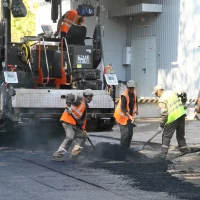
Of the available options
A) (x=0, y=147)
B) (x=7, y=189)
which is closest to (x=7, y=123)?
(x=0, y=147)

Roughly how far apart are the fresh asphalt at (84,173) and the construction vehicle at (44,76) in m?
0.79

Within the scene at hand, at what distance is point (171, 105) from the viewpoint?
12.8 m

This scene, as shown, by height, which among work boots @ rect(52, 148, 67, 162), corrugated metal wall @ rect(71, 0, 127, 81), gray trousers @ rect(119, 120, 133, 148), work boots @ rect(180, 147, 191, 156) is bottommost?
work boots @ rect(180, 147, 191, 156)

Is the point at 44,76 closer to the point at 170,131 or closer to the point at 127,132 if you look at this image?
the point at 127,132

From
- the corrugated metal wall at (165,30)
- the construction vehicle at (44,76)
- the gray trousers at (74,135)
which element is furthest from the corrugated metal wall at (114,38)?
the gray trousers at (74,135)

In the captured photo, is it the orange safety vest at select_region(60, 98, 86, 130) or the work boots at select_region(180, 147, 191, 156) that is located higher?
the orange safety vest at select_region(60, 98, 86, 130)

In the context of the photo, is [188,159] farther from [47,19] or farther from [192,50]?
[47,19]

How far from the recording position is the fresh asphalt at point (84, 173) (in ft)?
29.6

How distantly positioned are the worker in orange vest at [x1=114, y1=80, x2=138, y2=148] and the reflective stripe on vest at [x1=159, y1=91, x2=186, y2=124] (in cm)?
118

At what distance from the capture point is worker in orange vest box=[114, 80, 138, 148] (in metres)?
13.8

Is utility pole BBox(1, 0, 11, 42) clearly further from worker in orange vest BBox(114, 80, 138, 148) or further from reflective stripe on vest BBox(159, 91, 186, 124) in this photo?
reflective stripe on vest BBox(159, 91, 186, 124)

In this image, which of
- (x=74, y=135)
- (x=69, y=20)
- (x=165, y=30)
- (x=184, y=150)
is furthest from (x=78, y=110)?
(x=165, y=30)

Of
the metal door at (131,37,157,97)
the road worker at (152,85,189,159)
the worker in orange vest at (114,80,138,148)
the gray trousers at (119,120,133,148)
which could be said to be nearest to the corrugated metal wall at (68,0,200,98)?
the metal door at (131,37,157,97)

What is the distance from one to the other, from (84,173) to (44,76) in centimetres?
453
